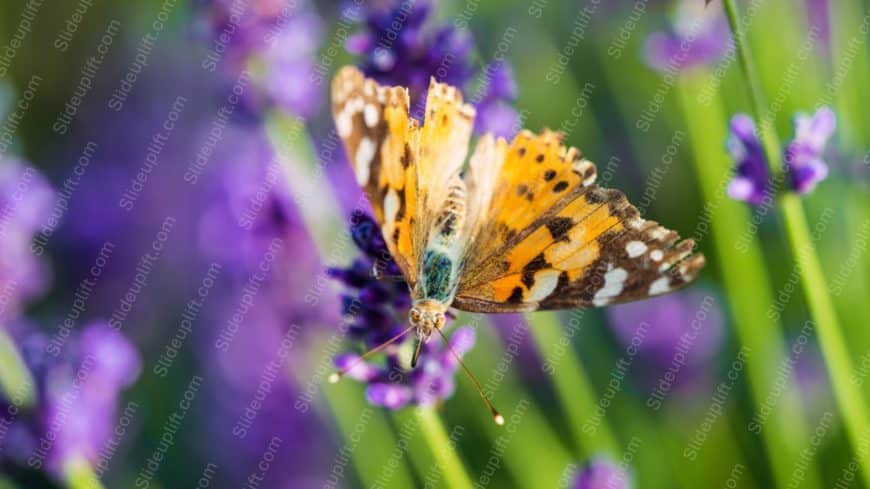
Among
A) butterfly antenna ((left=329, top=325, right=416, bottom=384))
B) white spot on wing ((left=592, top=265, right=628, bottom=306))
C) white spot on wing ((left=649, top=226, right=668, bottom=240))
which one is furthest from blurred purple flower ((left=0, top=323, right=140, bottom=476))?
white spot on wing ((left=649, top=226, right=668, bottom=240))

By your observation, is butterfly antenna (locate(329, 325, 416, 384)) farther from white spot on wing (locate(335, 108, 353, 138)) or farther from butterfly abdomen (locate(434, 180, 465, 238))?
white spot on wing (locate(335, 108, 353, 138))

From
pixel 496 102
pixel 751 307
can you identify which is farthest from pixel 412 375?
pixel 751 307

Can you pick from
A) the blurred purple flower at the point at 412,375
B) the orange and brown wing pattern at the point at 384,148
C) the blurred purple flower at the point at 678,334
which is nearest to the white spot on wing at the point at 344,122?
the orange and brown wing pattern at the point at 384,148

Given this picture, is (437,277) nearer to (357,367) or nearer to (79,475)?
(357,367)

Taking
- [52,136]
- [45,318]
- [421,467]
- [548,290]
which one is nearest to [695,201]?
[421,467]

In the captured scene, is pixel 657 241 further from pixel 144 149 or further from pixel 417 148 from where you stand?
pixel 144 149

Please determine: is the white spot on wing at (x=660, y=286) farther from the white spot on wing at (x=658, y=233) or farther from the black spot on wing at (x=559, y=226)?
the black spot on wing at (x=559, y=226)

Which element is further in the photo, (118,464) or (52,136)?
(52,136)

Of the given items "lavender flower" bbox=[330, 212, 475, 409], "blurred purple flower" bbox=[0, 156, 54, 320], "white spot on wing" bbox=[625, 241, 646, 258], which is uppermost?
"white spot on wing" bbox=[625, 241, 646, 258]
